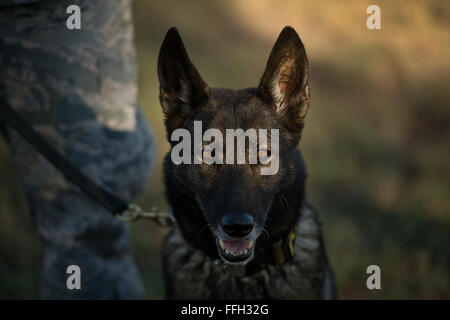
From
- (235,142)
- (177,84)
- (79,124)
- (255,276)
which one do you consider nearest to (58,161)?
A: (79,124)

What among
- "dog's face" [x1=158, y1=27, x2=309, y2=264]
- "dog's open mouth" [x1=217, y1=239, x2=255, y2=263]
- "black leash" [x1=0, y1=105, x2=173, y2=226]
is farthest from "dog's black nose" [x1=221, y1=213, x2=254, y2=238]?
"black leash" [x1=0, y1=105, x2=173, y2=226]

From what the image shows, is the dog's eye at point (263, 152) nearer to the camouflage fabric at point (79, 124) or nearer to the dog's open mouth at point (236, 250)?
the dog's open mouth at point (236, 250)

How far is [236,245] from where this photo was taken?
7.43 ft

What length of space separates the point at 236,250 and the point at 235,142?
56 cm

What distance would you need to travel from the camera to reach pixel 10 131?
282cm

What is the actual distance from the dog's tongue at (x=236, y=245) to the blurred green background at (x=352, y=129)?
1703 mm

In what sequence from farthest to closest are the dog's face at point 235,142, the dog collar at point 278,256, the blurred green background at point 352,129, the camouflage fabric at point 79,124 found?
the blurred green background at point 352,129
the camouflage fabric at point 79,124
the dog collar at point 278,256
the dog's face at point 235,142

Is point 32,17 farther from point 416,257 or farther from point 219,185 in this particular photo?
point 416,257

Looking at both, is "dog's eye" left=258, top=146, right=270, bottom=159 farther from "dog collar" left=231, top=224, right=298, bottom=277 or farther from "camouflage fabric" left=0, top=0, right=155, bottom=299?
"camouflage fabric" left=0, top=0, right=155, bottom=299

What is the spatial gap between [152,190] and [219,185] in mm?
2867

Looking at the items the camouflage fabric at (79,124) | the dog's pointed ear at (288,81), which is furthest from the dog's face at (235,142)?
the camouflage fabric at (79,124)

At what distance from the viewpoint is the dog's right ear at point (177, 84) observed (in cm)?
232

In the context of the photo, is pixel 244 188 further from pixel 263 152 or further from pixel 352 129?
pixel 352 129

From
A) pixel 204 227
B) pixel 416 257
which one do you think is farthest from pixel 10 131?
pixel 416 257
